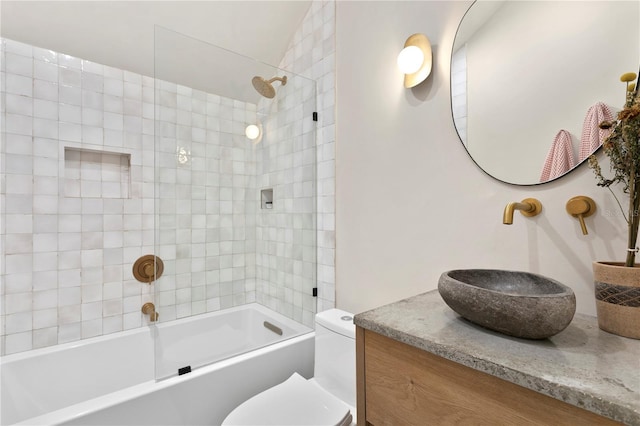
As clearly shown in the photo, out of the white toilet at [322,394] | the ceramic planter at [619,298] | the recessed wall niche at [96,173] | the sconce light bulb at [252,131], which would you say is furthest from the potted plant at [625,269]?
the recessed wall niche at [96,173]

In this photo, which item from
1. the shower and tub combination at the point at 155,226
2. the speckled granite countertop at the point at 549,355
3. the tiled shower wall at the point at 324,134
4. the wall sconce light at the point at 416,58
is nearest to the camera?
the speckled granite countertop at the point at 549,355

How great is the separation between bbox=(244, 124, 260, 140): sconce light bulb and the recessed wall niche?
34.7 inches

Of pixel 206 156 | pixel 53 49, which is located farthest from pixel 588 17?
pixel 53 49

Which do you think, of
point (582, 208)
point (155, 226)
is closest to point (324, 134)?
point (155, 226)

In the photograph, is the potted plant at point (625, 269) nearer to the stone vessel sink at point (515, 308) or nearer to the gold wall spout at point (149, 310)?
the stone vessel sink at point (515, 308)

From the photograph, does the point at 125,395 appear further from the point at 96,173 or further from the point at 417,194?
the point at 417,194

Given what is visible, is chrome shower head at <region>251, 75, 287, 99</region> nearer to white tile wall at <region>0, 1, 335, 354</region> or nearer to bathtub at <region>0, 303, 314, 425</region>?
white tile wall at <region>0, 1, 335, 354</region>

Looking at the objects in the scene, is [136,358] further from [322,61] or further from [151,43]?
[322,61]

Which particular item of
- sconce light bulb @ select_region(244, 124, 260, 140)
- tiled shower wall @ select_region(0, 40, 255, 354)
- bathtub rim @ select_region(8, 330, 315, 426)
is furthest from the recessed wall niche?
bathtub rim @ select_region(8, 330, 315, 426)

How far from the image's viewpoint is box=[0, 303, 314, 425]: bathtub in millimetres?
1323

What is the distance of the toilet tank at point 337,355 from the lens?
1386mm

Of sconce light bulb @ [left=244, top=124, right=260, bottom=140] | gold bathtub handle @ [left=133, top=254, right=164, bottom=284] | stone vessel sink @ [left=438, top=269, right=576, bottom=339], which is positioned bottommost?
gold bathtub handle @ [left=133, top=254, right=164, bottom=284]

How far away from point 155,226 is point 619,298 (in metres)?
1.81

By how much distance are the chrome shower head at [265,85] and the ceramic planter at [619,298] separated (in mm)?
1786
